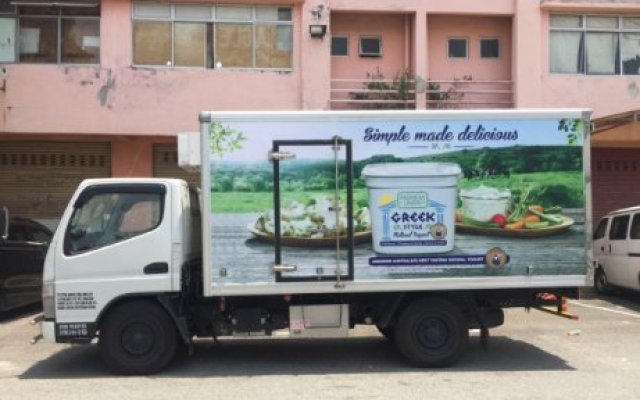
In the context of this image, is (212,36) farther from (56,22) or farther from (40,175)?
(40,175)

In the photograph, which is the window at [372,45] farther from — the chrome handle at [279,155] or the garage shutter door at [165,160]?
the chrome handle at [279,155]

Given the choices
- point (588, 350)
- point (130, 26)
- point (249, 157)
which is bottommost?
point (588, 350)

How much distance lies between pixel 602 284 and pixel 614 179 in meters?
5.39

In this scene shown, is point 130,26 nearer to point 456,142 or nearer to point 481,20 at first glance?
point 481,20

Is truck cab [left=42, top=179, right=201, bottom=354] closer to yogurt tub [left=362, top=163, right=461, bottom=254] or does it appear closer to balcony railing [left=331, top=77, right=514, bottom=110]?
yogurt tub [left=362, top=163, right=461, bottom=254]

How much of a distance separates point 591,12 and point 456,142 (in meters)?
12.3

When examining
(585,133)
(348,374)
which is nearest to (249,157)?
(348,374)

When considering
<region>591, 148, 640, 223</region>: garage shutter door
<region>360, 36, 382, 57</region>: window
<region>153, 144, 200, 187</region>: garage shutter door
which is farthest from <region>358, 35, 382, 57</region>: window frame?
<region>591, 148, 640, 223</region>: garage shutter door

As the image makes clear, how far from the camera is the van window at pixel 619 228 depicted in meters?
14.9

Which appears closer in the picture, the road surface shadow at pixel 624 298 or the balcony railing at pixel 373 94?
the road surface shadow at pixel 624 298

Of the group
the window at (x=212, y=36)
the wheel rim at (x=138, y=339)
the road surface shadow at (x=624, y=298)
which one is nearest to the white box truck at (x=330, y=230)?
the wheel rim at (x=138, y=339)

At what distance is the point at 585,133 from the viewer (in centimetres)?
871

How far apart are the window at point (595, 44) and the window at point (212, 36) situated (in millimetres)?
Result: 6706

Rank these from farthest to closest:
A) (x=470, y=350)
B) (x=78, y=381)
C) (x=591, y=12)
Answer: (x=591, y=12), (x=470, y=350), (x=78, y=381)
